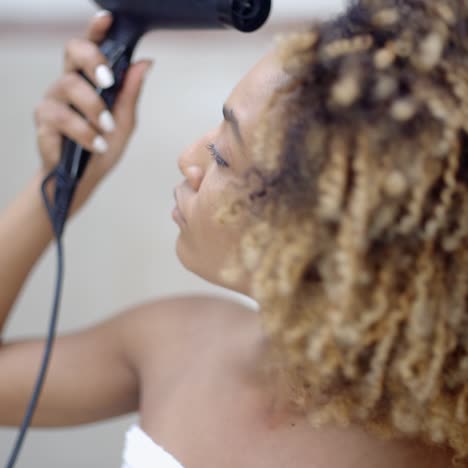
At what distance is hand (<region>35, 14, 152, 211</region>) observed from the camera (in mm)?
743

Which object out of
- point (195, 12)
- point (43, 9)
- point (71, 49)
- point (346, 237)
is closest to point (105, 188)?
point (43, 9)

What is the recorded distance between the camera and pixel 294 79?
19.3 inches

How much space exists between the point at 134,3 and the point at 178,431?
1.42ft

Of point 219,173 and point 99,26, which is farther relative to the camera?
point 99,26

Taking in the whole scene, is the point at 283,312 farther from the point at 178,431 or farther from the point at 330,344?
the point at 178,431

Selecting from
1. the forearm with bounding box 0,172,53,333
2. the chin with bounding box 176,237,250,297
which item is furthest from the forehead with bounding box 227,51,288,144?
the forearm with bounding box 0,172,53,333

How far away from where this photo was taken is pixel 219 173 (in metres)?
0.57

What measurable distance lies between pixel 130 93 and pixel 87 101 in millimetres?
49

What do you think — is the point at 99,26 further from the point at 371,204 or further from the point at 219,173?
the point at 371,204

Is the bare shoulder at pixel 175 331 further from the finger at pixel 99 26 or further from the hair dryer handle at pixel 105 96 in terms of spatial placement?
the finger at pixel 99 26

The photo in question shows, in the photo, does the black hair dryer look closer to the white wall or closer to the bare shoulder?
the bare shoulder

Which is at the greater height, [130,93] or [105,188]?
[130,93]

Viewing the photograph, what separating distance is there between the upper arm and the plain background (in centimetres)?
28

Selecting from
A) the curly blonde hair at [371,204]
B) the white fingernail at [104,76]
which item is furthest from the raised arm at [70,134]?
the curly blonde hair at [371,204]
